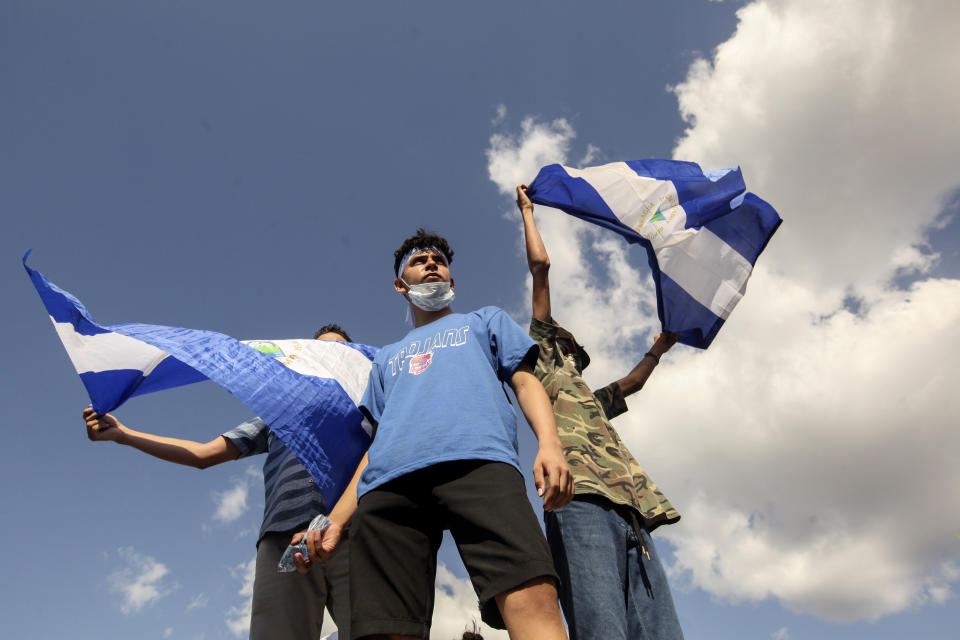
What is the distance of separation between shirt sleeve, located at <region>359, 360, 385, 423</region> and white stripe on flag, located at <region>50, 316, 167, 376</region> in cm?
172

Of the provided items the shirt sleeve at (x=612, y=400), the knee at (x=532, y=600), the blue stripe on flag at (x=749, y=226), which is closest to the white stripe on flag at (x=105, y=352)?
the knee at (x=532, y=600)

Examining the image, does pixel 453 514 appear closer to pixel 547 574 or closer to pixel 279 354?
pixel 547 574

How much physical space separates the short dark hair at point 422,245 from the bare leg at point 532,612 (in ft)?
6.75

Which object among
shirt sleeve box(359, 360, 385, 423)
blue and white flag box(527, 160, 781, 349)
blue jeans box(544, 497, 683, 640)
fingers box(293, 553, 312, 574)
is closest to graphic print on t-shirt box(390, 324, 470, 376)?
shirt sleeve box(359, 360, 385, 423)

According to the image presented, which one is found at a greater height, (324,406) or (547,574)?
(324,406)

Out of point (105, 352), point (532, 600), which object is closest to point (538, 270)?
point (532, 600)

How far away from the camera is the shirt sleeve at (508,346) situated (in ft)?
8.61

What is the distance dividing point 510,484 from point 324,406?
145 centimetres

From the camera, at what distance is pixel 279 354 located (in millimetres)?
3598

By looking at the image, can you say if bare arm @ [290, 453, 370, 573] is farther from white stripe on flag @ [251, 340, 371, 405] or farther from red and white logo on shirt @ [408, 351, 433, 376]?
white stripe on flag @ [251, 340, 371, 405]

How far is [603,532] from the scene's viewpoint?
9.02ft

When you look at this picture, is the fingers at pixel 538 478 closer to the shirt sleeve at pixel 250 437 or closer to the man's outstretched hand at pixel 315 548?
the man's outstretched hand at pixel 315 548

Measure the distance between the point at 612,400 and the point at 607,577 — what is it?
6.42 feet

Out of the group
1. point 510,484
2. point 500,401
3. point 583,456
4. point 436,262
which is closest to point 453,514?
point 510,484
